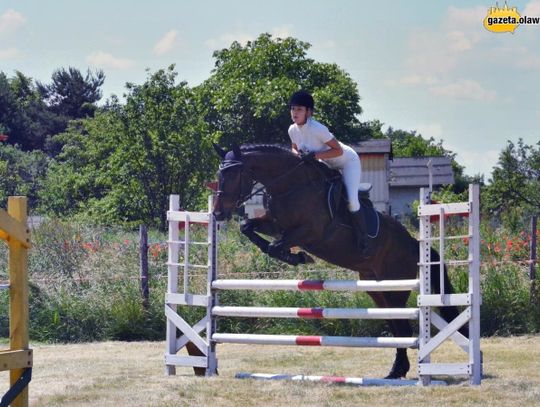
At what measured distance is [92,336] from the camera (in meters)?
14.2

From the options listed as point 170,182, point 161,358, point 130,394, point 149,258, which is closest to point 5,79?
point 170,182

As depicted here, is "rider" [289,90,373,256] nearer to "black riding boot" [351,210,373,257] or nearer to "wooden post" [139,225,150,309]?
"black riding boot" [351,210,373,257]

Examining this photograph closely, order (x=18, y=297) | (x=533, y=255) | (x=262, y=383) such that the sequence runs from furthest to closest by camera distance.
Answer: (x=533, y=255) < (x=262, y=383) < (x=18, y=297)

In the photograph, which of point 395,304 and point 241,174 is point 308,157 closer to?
point 241,174

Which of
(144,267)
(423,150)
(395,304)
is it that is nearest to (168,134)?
(144,267)

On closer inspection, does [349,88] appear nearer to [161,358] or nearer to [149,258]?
[149,258]

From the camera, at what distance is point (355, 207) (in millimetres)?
9023

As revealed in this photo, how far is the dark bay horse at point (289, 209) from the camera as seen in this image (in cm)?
856

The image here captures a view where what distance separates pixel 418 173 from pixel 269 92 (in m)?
18.3

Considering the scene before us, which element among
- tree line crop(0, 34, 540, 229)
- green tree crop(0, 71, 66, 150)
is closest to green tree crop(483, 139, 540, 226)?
tree line crop(0, 34, 540, 229)

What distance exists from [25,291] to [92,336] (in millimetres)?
8620

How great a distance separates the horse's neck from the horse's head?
0.48 feet

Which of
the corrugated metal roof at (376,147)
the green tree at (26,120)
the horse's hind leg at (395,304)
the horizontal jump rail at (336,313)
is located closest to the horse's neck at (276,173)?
the horizontal jump rail at (336,313)

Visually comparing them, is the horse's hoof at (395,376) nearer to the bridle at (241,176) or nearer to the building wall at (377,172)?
the bridle at (241,176)
